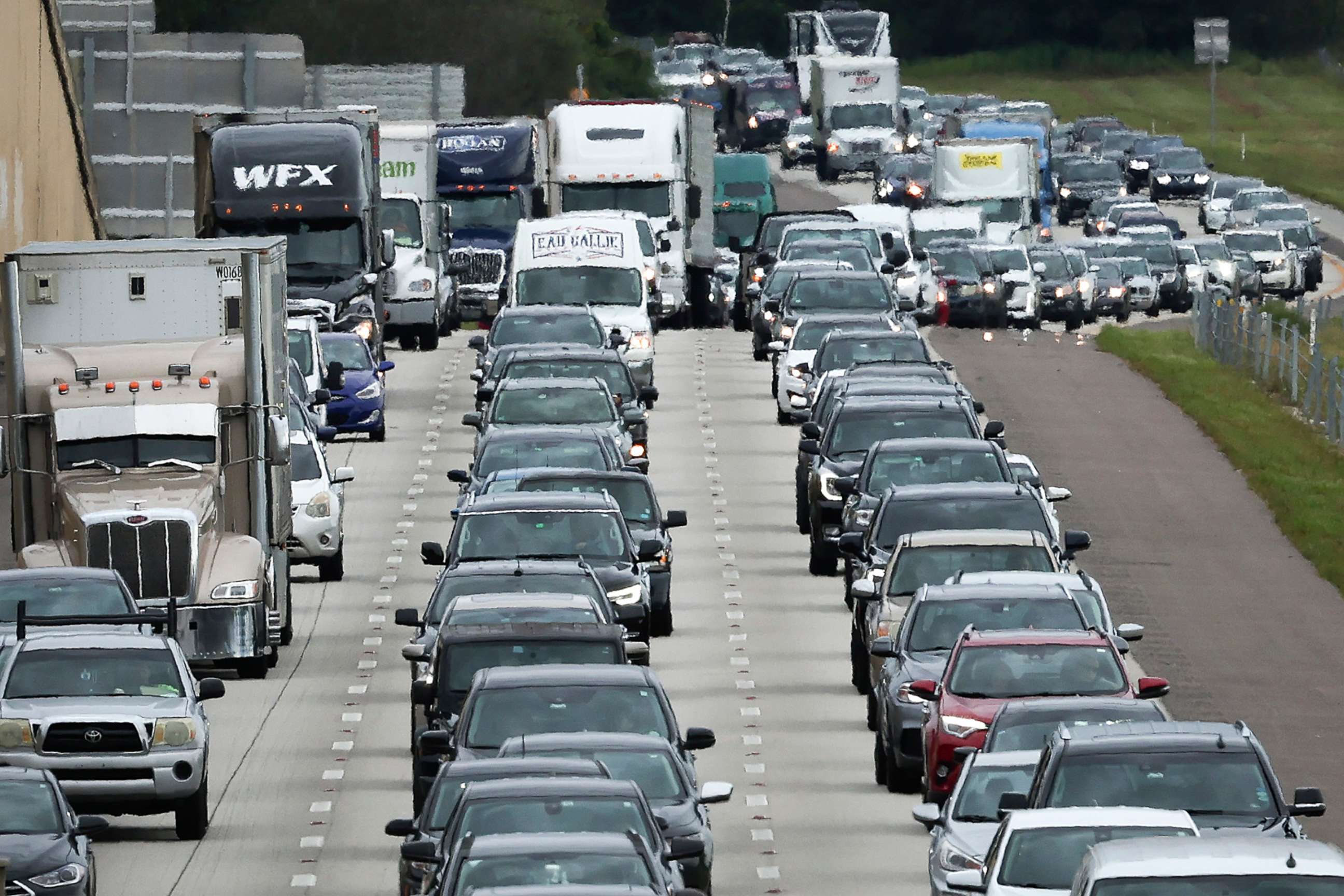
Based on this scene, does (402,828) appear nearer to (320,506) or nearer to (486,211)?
(320,506)

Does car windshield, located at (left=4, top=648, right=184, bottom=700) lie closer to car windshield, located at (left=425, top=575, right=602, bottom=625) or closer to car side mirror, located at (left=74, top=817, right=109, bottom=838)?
car windshield, located at (left=425, top=575, right=602, bottom=625)

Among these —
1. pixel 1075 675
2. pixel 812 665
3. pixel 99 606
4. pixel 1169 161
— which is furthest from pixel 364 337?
pixel 1169 161

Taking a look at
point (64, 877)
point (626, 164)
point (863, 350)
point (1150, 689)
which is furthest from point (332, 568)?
point (626, 164)

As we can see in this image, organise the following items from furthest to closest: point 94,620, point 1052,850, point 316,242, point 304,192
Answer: point 316,242, point 304,192, point 94,620, point 1052,850

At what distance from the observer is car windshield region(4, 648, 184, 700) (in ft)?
77.8

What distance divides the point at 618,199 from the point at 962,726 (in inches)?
1339

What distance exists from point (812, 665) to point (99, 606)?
714cm

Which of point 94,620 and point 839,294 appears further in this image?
point 839,294

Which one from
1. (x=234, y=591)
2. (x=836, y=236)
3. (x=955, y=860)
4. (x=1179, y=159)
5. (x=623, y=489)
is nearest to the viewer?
(x=955, y=860)

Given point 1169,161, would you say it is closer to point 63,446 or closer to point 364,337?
point 364,337

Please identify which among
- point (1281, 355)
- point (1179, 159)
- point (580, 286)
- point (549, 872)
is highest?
point (549, 872)

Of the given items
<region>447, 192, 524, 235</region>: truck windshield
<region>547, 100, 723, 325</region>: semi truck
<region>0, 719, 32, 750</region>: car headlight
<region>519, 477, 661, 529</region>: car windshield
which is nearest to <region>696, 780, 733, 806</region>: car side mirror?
<region>0, 719, 32, 750</region>: car headlight

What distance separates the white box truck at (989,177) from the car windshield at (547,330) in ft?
107

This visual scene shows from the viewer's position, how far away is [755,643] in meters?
32.1
